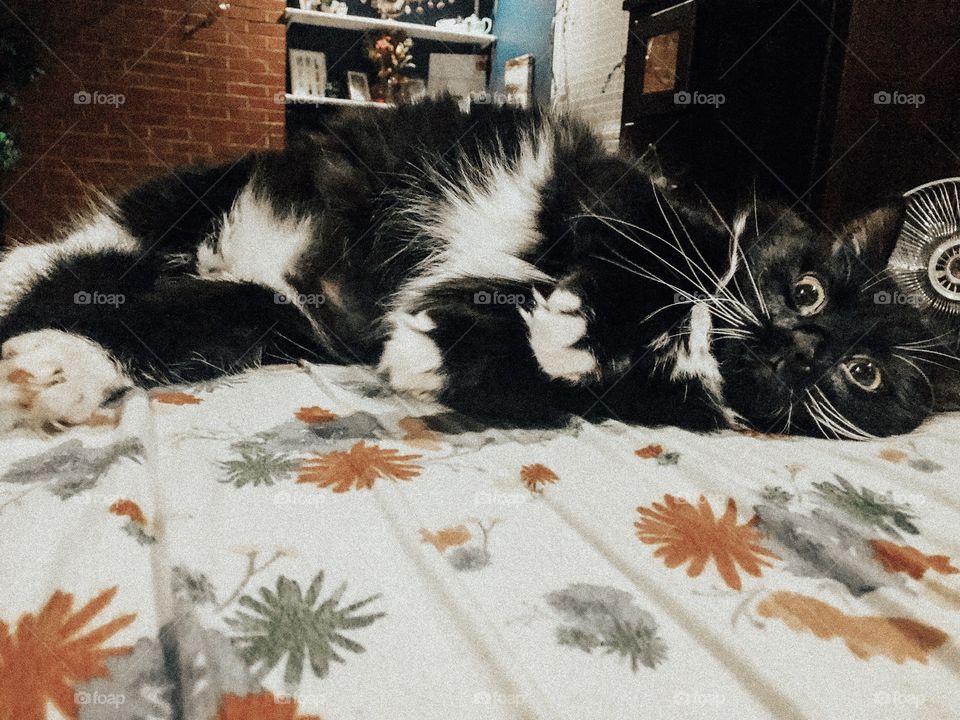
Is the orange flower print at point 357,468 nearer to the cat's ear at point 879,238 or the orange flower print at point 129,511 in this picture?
the orange flower print at point 129,511

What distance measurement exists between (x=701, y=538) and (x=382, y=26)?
16.8 feet

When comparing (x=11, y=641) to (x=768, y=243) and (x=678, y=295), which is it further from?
(x=768, y=243)

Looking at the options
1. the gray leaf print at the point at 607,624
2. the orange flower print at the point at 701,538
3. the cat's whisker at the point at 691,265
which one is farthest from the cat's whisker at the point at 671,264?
the gray leaf print at the point at 607,624

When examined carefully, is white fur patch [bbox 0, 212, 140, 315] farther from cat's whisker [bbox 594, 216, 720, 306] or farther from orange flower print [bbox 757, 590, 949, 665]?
orange flower print [bbox 757, 590, 949, 665]

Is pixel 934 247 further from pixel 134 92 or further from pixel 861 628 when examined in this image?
pixel 134 92

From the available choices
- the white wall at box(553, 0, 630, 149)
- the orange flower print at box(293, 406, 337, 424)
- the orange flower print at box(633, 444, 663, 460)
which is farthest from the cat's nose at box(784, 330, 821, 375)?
the white wall at box(553, 0, 630, 149)

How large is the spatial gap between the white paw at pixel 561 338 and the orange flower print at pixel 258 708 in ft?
2.54

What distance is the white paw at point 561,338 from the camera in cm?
112

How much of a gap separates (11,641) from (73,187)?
16.0 feet

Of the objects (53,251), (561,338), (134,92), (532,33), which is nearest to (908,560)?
(561,338)

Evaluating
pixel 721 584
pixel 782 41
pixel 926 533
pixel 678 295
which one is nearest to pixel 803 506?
pixel 926 533

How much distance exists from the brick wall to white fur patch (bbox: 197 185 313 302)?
3.23m

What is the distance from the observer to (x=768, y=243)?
→ 4.02 feet

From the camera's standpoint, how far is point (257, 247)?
4.41 ft
